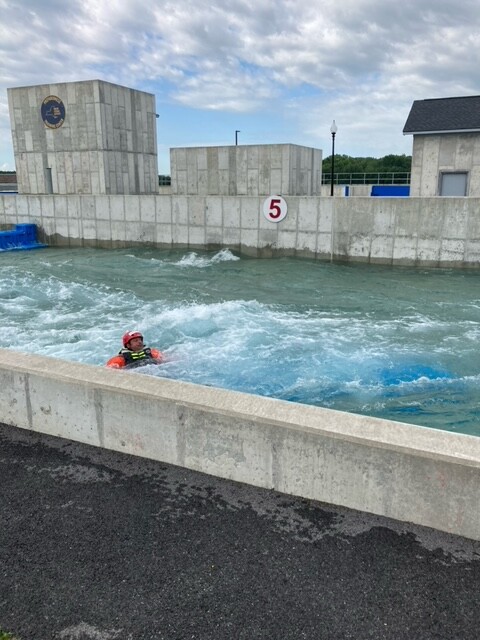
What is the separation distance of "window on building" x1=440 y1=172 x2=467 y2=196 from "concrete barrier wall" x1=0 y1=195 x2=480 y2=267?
336 inches

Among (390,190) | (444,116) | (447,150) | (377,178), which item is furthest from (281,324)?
Result: (377,178)

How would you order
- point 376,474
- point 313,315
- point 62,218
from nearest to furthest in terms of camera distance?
point 376,474 → point 313,315 → point 62,218

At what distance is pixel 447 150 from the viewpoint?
26828 mm

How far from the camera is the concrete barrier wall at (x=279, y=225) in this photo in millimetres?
19359

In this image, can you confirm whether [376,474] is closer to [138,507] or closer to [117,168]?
[138,507]

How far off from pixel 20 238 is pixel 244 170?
11.6m

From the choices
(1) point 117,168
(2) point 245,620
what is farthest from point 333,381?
(1) point 117,168

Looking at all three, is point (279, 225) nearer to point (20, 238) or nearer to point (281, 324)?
point (281, 324)

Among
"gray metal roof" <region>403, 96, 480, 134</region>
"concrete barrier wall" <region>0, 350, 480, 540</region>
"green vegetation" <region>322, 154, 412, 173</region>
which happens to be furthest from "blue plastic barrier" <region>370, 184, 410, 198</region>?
"concrete barrier wall" <region>0, 350, 480, 540</region>

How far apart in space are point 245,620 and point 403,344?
8.88m

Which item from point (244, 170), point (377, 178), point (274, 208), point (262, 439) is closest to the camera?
point (262, 439)

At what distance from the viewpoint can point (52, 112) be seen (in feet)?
99.7

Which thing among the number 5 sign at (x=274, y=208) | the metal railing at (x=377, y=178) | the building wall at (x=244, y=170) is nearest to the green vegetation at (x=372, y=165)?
the metal railing at (x=377, y=178)

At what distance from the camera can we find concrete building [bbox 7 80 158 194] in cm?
2952
